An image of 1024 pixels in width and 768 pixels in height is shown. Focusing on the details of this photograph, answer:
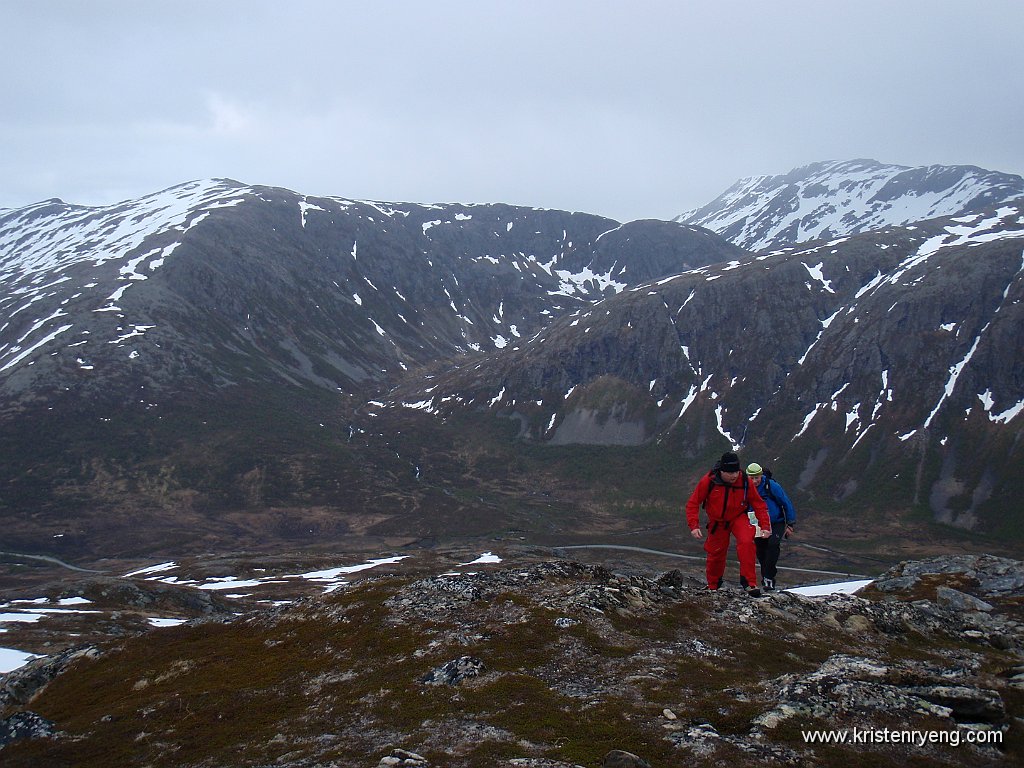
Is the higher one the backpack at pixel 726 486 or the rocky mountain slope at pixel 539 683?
the backpack at pixel 726 486

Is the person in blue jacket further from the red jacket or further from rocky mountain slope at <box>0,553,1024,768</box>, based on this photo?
rocky mountain slope at <box>0,553,1024,768</box>

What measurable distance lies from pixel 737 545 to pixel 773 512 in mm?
2974

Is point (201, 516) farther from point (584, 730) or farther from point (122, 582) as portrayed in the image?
point (584, 730)

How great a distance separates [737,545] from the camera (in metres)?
24.3

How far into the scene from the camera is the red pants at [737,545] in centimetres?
2489

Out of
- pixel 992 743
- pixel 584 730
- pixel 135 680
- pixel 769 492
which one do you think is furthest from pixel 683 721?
pixel 135 680

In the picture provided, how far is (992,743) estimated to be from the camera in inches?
642

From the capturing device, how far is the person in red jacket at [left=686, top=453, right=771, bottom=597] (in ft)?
78.9

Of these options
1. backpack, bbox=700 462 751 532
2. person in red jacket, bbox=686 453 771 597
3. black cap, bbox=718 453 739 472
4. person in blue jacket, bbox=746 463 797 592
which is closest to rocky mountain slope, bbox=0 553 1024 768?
person in blue jacket, bbox=746 463 797 592

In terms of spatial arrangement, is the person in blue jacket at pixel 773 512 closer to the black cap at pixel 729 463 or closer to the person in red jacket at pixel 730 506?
the person in red jacket at pixel 730 506

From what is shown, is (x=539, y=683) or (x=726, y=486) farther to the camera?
(x=726, y=486)

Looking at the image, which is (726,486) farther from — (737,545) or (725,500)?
(737,545)

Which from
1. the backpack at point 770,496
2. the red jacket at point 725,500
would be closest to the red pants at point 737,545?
the red jacket at point 725,500

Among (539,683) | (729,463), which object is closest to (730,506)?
(729,463)
